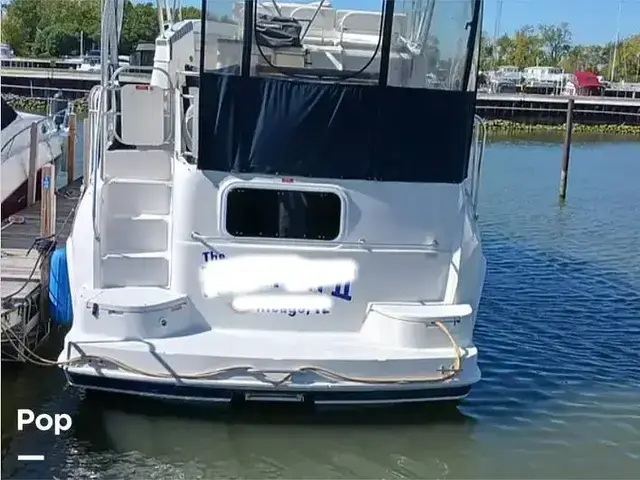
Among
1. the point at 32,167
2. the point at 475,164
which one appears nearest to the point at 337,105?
the point at 475,164

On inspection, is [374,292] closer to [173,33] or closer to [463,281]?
[463,281]

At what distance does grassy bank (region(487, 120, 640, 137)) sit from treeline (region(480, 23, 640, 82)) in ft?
110

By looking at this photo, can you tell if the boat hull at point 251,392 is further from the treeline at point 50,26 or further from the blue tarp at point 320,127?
the treeline at point 50,26

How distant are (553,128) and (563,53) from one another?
47.8 meters

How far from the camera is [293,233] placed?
805 centimetres

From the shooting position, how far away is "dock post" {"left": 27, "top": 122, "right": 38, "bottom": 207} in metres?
14.0

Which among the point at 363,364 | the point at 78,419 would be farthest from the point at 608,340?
the point at 78,419

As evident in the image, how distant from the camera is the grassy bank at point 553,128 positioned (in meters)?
48.8

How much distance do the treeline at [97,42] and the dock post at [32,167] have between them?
30.1 m

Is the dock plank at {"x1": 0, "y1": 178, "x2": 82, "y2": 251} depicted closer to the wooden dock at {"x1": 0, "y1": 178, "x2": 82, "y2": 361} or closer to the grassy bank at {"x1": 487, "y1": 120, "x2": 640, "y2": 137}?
the wooden dock at {"x1": 0, "y1": 178, "x2": 82, "y2": 361}

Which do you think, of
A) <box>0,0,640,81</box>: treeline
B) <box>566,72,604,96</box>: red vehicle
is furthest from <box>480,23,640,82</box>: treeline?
<box>566,72,604,96</box>: red vehicle

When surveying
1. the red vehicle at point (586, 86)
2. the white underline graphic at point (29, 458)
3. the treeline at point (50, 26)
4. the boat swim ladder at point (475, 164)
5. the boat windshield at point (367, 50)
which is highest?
A: the treeline at point (50, 26)

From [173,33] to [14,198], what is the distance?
14.2 feet

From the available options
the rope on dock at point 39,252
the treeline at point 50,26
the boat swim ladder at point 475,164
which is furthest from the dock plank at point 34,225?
the treeline at point 50,26
